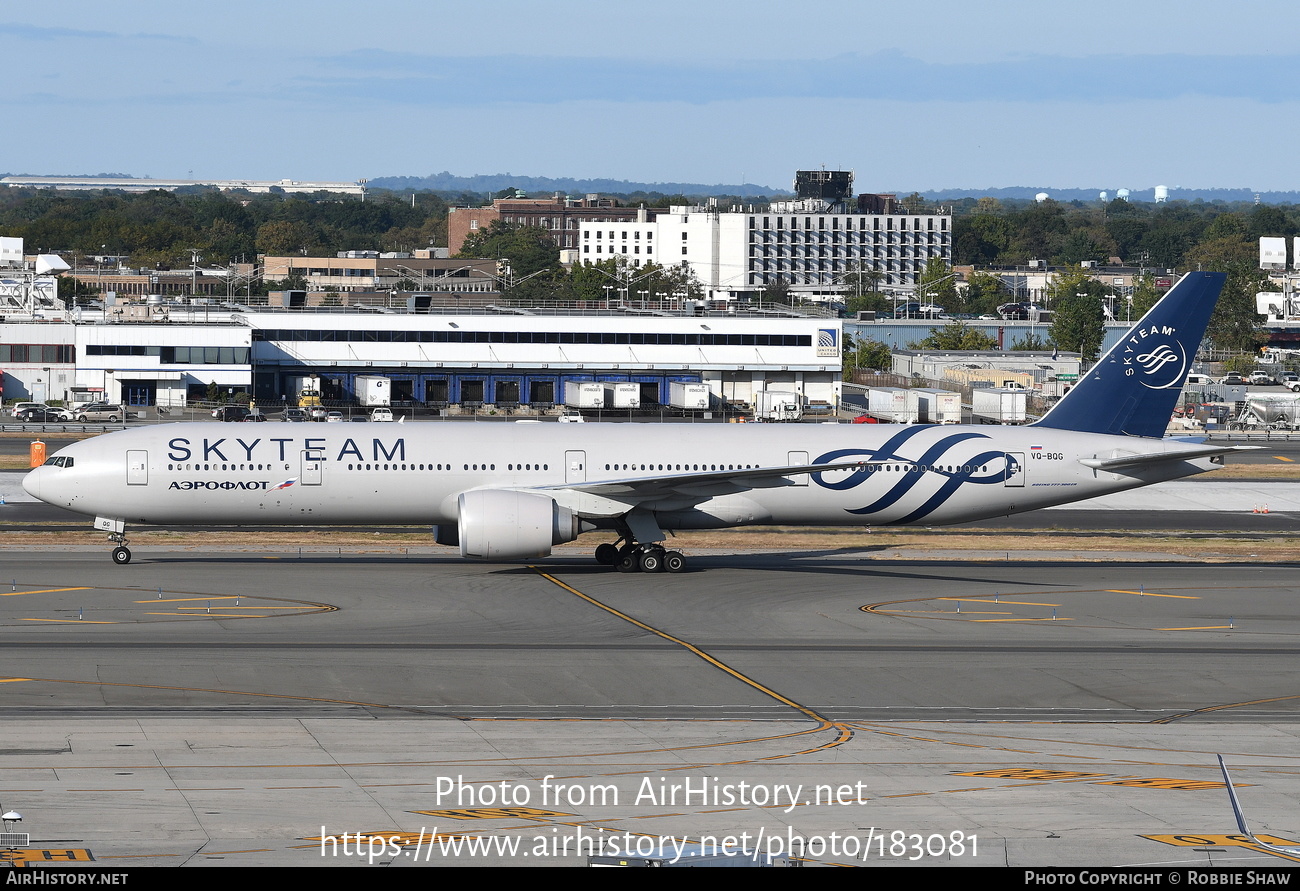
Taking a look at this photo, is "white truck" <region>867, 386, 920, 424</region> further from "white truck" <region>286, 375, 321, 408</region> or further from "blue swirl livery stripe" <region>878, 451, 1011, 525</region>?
"blue swirl livery stripe" <region>878, 451, 1011, 525</region>

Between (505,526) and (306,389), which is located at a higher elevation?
(505,526)

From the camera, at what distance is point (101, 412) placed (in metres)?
103

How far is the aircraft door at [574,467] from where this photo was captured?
45.0 metres

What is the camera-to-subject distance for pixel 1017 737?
85.0 ft

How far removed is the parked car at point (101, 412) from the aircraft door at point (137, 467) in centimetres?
5878

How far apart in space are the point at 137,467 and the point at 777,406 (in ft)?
236

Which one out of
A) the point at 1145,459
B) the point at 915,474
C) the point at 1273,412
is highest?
the point at 1145,459

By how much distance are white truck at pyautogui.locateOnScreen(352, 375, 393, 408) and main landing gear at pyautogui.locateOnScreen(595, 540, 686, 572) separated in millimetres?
69739

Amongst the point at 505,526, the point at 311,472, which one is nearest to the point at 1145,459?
the point at 505,526

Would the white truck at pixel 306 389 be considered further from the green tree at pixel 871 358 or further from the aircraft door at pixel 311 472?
the aircraft door at pixel 311 472

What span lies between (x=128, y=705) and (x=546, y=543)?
1661 centimetres

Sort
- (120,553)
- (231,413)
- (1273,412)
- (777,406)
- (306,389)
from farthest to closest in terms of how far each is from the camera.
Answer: (306,389) → (1273,412) → (777,406) → (231,413) → (120,553)

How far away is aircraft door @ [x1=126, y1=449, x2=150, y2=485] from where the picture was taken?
4300cm

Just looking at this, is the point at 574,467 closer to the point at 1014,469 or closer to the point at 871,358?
the point at 1014,469
